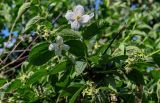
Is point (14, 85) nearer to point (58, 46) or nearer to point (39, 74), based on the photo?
point (39, 74)

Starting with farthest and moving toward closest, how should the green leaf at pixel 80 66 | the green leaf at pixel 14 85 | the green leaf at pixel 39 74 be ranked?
the green leaf at pixel 14 85, the green leaf at pixel 39 74, the green leaf at pixel 80 66

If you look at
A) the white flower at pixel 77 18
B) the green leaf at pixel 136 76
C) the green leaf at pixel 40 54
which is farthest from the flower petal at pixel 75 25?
the green leaf at pixel 136 76

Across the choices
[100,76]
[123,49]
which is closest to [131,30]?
[123,49]

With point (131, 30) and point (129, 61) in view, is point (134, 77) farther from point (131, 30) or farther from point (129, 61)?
point (131, 30)

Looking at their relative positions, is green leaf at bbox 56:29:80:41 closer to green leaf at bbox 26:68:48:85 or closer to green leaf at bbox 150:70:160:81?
green leaf at bbox 26:68:48:85

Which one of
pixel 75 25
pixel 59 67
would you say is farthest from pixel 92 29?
pixel 59 67

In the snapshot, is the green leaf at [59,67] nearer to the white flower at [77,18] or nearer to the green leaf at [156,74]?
the white flower at [77,18]

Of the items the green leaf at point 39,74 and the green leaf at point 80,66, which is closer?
the green leaf at point 80,66
